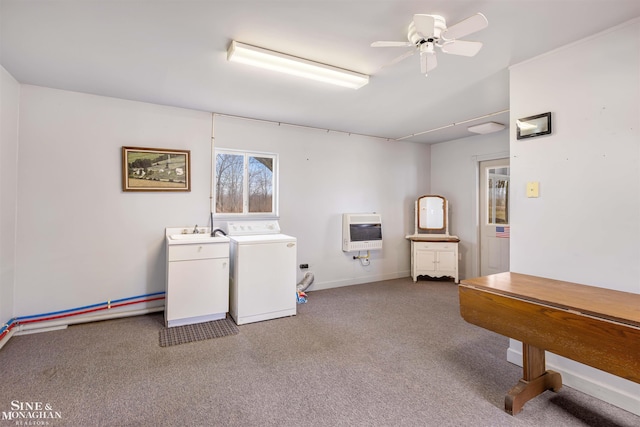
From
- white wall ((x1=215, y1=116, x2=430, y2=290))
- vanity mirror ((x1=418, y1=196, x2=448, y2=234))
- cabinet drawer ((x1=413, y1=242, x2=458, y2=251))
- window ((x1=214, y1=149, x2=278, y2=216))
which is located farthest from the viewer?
vanity mirror ((x1=418, y1=196, x2=448, y2=234))

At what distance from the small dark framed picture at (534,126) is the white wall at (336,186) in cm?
261

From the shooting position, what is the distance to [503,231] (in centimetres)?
459

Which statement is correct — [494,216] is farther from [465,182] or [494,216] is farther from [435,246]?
[435,246]

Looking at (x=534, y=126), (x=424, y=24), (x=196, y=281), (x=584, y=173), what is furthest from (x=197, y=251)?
(x=584, y=173)

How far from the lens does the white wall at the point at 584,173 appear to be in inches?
74.2

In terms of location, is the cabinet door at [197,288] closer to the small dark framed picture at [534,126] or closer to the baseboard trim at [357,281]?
the baseboard trim at [357,281]

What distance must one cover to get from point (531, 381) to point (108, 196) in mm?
4059

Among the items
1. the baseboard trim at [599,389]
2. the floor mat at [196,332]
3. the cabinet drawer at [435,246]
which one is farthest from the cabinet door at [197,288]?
the cabinet drawer at [435,246]

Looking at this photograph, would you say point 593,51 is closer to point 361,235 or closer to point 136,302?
point 361,235

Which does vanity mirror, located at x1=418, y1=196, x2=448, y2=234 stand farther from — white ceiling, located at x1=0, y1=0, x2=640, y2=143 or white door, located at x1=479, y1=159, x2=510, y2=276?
white ceiling, located at x1=0, y1=0, x2=640, y2=143

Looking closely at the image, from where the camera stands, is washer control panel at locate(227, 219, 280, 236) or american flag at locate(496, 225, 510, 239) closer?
washer control panel at locate(227, 219, 280, 236)

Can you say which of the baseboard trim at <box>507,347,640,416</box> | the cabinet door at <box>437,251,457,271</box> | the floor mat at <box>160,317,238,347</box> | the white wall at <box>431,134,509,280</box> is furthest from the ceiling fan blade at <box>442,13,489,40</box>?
the cabinet door at <box>437,251,457,271</box>

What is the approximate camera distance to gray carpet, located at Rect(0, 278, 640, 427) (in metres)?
1.77

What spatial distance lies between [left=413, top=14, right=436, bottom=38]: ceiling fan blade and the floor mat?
2.88 metres
